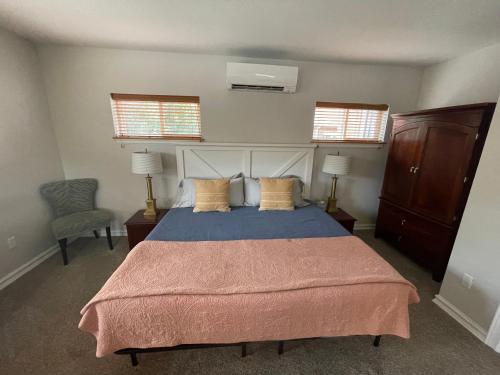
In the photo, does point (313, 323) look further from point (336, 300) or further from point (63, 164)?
point (63, 164)

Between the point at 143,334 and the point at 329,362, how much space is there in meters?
1.18

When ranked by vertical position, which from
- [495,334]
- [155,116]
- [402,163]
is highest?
[155,116]

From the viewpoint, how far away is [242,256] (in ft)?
4.76

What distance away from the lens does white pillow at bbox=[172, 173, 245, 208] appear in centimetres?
247

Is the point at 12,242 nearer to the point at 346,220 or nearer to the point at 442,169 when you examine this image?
the point at 346,220

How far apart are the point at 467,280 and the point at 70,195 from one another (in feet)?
13.4

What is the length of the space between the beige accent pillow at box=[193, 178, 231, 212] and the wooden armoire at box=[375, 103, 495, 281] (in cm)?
213

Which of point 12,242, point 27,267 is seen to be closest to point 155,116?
point 12,242

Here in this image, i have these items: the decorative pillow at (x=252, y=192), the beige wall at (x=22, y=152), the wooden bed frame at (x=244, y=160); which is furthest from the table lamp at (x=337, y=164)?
the beige wall at (x=22, y=152)

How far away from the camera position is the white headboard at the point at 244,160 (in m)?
2.65

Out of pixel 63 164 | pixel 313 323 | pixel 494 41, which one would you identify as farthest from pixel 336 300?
pixel 63 164

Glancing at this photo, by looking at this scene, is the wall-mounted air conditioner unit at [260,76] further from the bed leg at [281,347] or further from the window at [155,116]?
the bed leg at [281,347]

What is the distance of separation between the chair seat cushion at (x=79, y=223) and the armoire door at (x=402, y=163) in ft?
11.8

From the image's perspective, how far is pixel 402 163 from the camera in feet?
7.99
